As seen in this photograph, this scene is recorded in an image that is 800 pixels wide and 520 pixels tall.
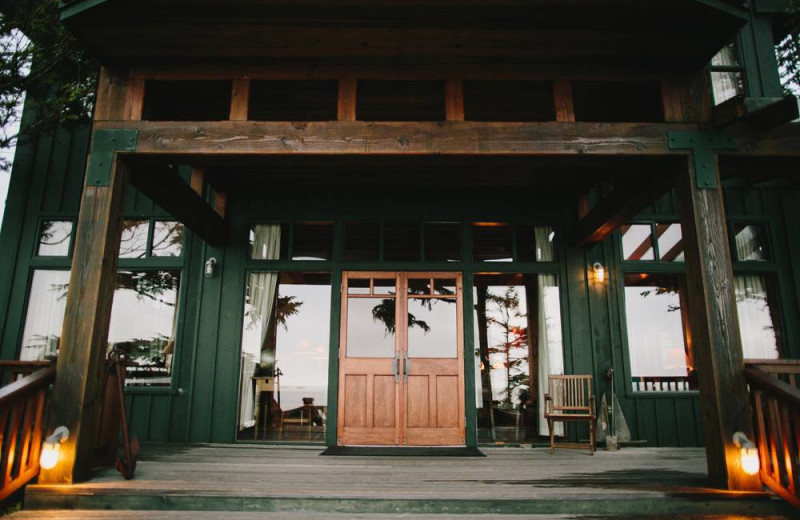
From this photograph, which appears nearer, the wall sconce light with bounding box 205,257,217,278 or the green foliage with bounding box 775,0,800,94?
the wall sconce light with bounding box 205,257,217,278

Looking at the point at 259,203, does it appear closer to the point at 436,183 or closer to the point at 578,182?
the point at 436,183

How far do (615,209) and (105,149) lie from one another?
454 cm

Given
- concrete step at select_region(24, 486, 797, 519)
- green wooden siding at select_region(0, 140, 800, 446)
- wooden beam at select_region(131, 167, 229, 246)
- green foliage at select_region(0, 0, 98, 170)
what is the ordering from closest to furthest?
concrete step at select_region(24, 486, 797, 519), wooden beam at select_region(131, 167, 229, 246), green foliage at select_region(0, 0, 98, 170), green wooden siding at select_region(0, 140, 800, 446)

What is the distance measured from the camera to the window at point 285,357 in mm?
6016

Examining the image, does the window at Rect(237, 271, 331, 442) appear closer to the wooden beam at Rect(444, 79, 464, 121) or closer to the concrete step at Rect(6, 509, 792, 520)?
the concrete step at Rect(6, 509, 792, 520)

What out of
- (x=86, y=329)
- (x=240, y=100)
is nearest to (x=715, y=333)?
(x=240, y=100)

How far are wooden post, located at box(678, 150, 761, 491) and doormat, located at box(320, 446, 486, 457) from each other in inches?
90.2

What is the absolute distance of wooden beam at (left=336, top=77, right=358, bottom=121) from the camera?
161 inches

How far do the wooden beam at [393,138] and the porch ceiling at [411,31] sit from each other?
0.60 m

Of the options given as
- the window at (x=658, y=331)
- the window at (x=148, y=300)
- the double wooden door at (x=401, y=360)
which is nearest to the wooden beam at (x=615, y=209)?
the window at (x=658, y=331)

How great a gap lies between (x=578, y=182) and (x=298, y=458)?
4.34m

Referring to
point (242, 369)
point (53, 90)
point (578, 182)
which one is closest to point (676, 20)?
point (578, 182)

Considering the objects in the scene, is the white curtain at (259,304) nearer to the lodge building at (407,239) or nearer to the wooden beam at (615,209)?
the lodge building at (407,239)

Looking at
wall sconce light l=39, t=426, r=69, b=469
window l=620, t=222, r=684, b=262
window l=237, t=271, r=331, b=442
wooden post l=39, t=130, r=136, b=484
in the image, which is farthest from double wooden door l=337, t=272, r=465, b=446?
wall sconce light l=39, t=426, r=69, b=469
